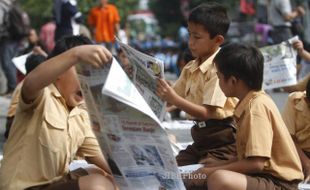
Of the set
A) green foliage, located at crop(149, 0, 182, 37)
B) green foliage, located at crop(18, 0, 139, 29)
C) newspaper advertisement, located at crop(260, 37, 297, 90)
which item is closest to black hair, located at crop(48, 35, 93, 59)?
newspaper advertisement, located at crop(260, 37, 297, 90)

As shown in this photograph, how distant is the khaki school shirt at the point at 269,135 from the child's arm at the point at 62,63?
0.82 meters

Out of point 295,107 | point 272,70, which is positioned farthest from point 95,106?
point 272,70

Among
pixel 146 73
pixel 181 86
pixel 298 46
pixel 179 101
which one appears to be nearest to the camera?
pixel 146 73

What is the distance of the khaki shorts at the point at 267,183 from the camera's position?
344 cm

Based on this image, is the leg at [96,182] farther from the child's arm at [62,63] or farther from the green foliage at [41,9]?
the green foliage at [41,9]

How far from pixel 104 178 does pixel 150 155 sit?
0.40m

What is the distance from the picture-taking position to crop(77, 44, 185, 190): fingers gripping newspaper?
2885 mm

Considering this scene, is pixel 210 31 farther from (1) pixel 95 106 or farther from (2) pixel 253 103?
(1) pixel 95 106

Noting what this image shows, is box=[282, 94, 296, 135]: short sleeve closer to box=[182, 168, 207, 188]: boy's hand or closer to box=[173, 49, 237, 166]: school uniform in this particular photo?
box=[173, 49, 237, 166]: school uniform

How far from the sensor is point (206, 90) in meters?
4.09

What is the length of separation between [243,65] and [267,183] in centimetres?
57

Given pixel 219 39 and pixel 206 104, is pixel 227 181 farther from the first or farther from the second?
pixel 219 39

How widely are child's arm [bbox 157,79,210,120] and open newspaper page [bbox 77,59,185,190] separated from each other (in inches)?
18.3

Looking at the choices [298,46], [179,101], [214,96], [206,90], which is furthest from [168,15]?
[179,101]
